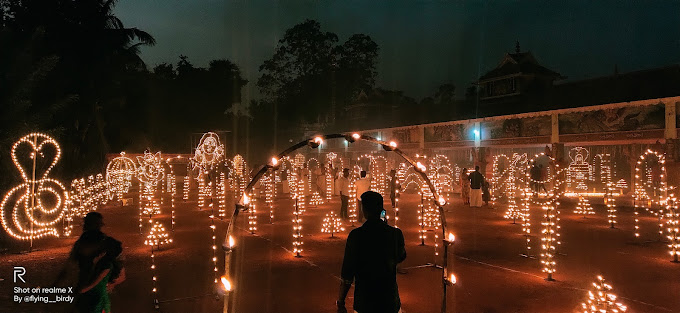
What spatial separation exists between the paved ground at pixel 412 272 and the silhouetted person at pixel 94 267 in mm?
2335

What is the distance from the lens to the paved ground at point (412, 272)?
7020mm

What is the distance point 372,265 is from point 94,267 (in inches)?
106

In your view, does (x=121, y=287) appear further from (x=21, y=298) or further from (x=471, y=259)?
(x=471, y=259)

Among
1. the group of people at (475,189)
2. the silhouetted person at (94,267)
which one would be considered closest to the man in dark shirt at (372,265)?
the silhouetted person at (94,267)

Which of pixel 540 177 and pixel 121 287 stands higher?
pixel 540 177

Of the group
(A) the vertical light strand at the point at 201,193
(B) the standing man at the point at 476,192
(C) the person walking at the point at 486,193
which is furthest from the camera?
(A) the vertical light strand at the point at 201,193

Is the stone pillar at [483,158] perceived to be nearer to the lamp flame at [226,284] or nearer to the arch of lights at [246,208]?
the arch of lights at [246,208]

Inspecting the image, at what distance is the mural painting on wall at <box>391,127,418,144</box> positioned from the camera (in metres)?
Result: 29.2

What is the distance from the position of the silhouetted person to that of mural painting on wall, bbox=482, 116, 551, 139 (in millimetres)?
20661

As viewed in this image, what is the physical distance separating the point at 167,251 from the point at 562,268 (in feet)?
28.1

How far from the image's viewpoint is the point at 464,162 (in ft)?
107

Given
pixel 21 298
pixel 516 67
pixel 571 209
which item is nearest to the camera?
pixel 21 298

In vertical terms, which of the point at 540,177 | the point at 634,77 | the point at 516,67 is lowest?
the point at 540,177

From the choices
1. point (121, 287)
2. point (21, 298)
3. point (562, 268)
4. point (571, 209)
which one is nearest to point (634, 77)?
point (571, 209)
